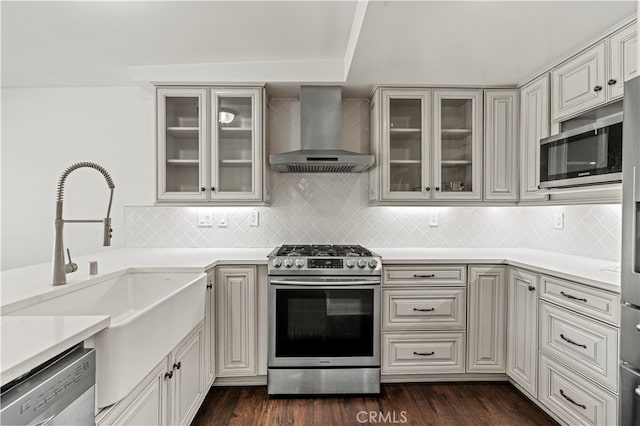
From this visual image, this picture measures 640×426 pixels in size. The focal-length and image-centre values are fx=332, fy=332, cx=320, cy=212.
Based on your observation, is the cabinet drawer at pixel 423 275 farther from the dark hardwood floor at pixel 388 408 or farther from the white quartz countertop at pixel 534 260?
the dark hardwood floor at pixel 388 408

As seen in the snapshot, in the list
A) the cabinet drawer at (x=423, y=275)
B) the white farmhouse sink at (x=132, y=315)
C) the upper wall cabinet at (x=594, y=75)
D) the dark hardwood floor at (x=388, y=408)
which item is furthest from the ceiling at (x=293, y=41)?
the dark hardwood floor at (x=388, y=408)

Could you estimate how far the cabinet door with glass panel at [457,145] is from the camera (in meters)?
2.76

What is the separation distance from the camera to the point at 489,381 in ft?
8.13

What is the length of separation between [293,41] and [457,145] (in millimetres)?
1558

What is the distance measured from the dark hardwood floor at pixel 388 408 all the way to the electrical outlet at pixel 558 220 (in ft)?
4.20

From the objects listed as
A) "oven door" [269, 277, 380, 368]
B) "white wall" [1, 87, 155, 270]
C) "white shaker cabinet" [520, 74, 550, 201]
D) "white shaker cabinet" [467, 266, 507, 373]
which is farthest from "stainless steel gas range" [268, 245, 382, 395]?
Answer: "white wall" [1, 87, 155, 270]

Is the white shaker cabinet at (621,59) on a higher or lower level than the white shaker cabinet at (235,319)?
higher

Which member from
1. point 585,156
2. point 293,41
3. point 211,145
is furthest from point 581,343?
point 211,145

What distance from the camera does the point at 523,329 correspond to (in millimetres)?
2219

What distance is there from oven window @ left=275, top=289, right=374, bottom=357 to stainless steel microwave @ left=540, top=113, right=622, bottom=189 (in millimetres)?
1412

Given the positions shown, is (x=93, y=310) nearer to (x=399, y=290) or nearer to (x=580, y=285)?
(x=399, y=290)

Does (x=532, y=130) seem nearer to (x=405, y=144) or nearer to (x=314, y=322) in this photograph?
(x=405, y=144)

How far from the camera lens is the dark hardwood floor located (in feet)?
6.66

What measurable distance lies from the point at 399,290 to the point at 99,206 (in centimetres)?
270
